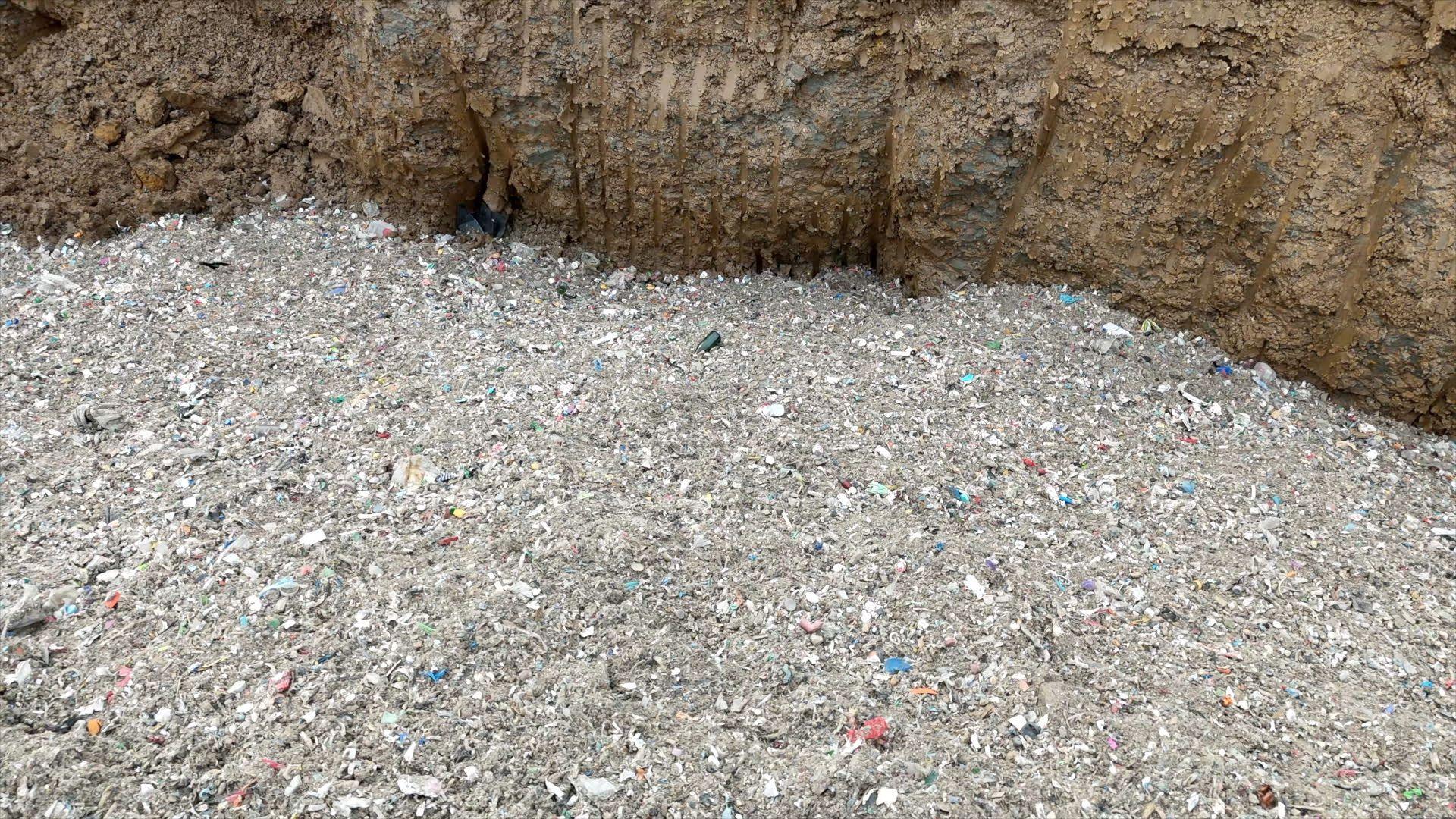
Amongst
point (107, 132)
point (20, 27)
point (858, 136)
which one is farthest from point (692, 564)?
point (20, 27)

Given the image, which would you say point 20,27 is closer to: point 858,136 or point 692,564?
point 858,136

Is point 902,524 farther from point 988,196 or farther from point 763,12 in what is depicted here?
point 763,12

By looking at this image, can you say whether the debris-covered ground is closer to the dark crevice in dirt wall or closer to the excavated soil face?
the excavated soil face

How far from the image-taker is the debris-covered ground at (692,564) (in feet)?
6.55

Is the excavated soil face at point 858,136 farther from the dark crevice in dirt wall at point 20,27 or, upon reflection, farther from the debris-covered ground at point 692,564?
the debris-covered ground at point 692,564

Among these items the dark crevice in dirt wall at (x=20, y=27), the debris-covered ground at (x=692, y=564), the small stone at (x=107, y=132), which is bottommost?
the debris-covered ground at (x=692, y=564)

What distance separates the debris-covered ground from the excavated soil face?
275 mm

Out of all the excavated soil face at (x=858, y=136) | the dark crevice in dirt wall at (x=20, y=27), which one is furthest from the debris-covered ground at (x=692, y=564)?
the dark crevice in dirt wall at (x=20, y=27)

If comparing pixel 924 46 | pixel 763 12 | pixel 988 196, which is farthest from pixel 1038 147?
pixel 763 12

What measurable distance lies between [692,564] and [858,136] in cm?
164

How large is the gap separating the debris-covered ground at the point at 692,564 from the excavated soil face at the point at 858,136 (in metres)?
0.27

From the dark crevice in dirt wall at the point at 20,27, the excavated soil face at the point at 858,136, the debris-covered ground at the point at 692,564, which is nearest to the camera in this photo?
the debris-covered ground at the point at 692,564

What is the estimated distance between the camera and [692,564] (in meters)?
2.44

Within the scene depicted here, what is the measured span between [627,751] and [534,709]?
0.73ft
